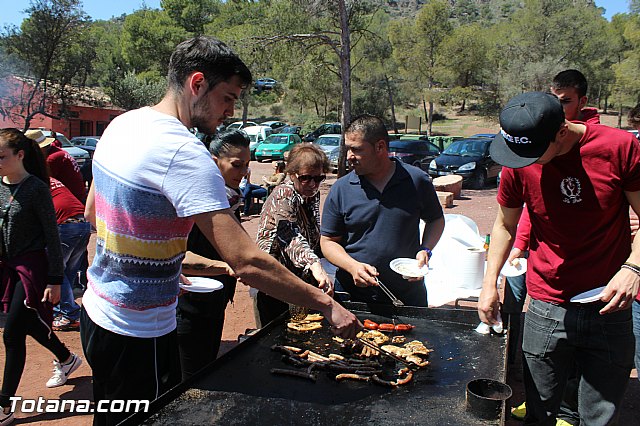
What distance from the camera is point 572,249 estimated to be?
2404 millimetres

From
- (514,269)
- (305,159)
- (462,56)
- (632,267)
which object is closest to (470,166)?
(514,269)

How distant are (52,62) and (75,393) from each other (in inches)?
893

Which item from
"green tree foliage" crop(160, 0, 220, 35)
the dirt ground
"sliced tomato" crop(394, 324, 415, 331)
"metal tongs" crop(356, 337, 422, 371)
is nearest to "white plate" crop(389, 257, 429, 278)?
"sliced tomato" crop(394, 324, 415, 331)

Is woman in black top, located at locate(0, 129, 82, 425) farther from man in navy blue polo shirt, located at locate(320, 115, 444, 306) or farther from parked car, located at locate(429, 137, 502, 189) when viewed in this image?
parked car, located at locate(429, 137, 502, 189)

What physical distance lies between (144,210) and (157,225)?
0.07 metres

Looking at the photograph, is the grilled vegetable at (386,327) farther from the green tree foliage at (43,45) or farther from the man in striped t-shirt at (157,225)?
the green tree foliage at (43,45)

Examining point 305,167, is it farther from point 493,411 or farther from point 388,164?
point 493,411

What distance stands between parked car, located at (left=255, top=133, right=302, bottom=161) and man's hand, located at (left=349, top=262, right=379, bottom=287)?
22909 millimetres

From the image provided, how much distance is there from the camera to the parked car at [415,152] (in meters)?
20.8

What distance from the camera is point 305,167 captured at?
11.0 ft

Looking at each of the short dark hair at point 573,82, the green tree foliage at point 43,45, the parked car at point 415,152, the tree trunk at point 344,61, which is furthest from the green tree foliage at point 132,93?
Result: the short dark hair at point 573,82

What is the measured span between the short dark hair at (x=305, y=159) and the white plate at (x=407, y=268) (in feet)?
2.56

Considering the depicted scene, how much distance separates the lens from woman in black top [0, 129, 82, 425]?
3.51 metres

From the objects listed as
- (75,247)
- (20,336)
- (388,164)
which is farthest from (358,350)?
(75,247)
